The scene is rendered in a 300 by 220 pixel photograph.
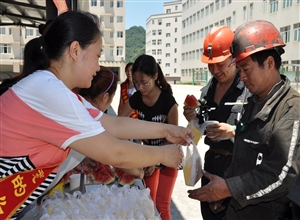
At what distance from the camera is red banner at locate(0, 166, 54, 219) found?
1.18 m

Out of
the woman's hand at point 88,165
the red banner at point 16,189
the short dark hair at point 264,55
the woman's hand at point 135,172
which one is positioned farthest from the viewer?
the woman's hand at point 88,165

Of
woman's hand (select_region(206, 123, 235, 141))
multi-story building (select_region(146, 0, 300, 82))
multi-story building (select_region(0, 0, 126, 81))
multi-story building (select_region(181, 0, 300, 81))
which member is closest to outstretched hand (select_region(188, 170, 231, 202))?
woman's hand (select_region(206, 123, 235, 141))

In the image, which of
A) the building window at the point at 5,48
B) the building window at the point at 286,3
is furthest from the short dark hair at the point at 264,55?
the building window at the point at 5,48

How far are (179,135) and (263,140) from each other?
54 centimetres

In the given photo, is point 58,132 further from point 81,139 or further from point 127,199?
point 127,199

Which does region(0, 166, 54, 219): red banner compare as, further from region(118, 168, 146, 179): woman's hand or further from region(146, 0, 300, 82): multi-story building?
region(146, 0, 300, 82): multi-story building

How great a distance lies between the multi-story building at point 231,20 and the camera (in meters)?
26.2

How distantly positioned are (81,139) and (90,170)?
1091mm

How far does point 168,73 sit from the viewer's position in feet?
236

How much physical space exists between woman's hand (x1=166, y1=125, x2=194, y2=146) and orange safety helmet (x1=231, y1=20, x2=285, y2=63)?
55 centimetres

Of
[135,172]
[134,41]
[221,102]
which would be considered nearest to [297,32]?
[221,102]

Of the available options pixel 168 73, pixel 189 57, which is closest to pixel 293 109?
pixel 189 57

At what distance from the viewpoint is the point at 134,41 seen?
127 meters

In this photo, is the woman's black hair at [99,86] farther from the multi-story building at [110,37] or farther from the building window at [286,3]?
the multi-story building at [110,37]
